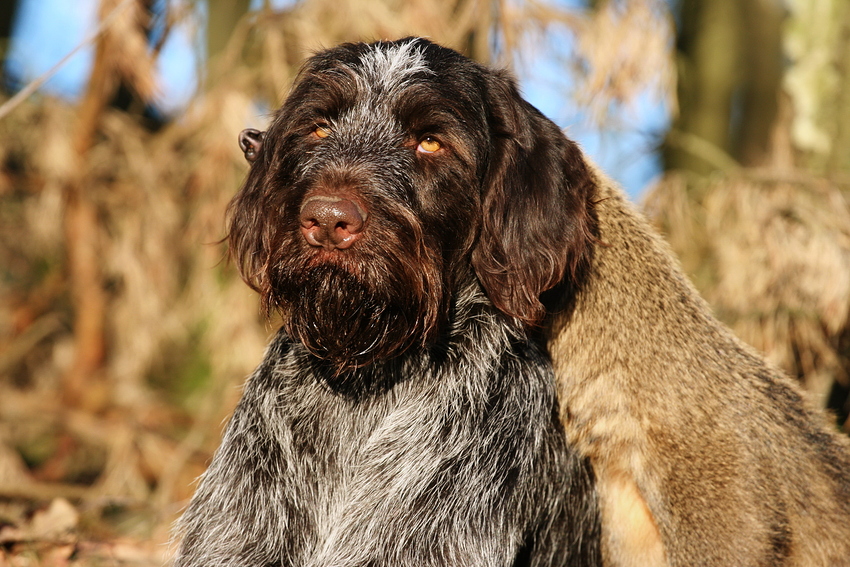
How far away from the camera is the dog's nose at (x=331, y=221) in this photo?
2586 millimetres

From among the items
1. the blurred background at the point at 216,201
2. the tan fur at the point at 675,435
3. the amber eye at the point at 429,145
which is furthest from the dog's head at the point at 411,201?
the blurred background at the point at 216,201

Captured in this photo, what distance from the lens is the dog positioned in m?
2.86

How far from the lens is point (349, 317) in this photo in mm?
2912

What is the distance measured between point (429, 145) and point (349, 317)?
2.02ft

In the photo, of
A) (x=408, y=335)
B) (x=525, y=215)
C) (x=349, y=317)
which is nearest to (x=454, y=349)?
(x=408, y=335)

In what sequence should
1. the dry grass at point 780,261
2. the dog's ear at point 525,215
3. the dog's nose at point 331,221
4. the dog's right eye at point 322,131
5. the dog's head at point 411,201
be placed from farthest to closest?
the dry grass at point 780,261 < the dog's right eye at point 322,131 < the dog's ear at point 525,215 < the dog's head at point 411,201 < the dog's nose at point 331,221

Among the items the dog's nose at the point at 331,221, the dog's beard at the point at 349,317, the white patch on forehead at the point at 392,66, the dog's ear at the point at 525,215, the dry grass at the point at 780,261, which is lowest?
the dog's beard at the point at 349,317

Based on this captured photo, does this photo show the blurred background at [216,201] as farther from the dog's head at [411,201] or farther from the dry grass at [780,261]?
the dog's head at [411,201]

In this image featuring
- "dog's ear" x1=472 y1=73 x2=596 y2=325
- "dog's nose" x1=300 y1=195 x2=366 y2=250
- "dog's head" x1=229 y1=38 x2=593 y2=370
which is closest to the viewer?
"dog's nose" x1=300 y1=195 x2=366 y2=250

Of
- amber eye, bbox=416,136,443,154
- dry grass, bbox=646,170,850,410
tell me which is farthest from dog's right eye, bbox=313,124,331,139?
dry grass, bbox=646,170,850,410

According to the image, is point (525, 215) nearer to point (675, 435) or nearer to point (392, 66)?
point (392, 66)

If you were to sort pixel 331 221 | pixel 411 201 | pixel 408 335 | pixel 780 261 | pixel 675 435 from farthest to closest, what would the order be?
pixel 780 261
pixel 675 435
pixel 408 335
pixel 411 201
pixel 331 221

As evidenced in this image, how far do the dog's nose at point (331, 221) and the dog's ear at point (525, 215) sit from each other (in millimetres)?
522

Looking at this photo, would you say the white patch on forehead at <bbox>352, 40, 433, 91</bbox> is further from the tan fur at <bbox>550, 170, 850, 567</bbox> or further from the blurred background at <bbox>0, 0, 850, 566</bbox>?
the blurred background at <bbox>0, 0, 850, 566</bbox>
